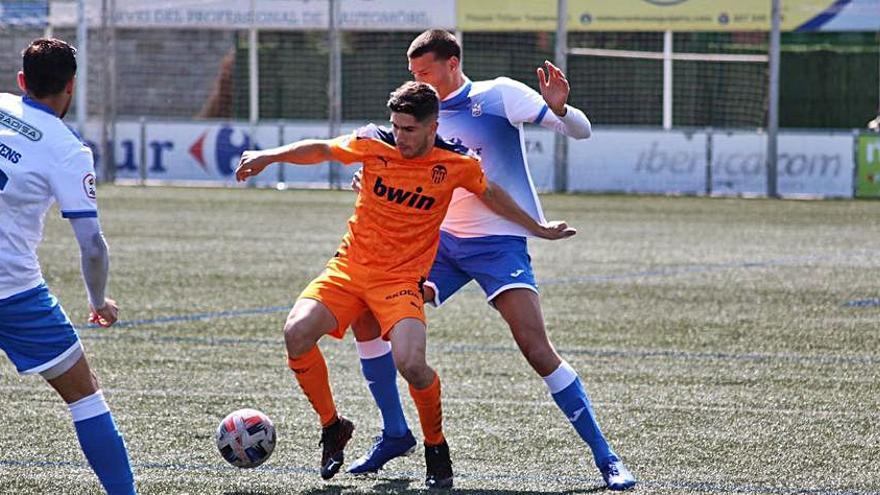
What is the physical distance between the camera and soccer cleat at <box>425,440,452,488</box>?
589 centimetres

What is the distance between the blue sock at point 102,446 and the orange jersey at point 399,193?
1340mm

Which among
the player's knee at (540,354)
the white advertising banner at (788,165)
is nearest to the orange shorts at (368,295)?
the player's knee at (540,354)

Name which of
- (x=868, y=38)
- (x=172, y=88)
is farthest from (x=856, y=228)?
(x=172, y=88)

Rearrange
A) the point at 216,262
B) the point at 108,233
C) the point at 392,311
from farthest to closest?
the point at 108,233
the point at 216,262
the point at 392,311

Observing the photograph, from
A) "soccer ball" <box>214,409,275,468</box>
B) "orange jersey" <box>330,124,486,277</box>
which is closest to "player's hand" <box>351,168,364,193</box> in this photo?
"orange jersey" <box>330,124,486,277</box>

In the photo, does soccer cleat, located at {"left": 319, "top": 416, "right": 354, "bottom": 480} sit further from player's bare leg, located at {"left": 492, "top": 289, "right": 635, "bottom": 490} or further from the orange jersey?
player's bare leg, located at {"left": 492, "top": 289, "right": 635, "bottom": 490}

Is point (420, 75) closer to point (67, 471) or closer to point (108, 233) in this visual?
point (67, 471)

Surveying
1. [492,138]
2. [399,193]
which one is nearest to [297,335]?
[399,193]

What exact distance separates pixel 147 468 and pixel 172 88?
26.8 m

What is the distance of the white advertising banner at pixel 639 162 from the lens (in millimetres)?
25672

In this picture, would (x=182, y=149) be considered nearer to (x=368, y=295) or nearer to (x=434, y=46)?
(x=434, y=46)

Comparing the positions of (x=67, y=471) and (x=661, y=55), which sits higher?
(x=661, y=55)

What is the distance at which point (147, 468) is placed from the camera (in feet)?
20.0

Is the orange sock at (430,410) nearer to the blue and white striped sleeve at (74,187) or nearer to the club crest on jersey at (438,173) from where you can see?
the club crest on jersey at (438,173)
